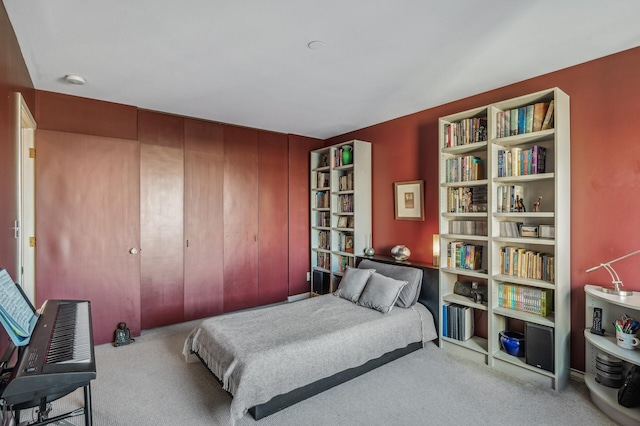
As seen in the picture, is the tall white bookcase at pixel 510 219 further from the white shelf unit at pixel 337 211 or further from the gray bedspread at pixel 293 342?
the white shelf unit at pixel 337 211

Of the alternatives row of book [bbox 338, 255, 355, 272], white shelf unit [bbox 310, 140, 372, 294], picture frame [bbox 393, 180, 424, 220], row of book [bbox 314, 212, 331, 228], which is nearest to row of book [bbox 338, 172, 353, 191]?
white shelf unit [bbox 310, 140, 372, 294]

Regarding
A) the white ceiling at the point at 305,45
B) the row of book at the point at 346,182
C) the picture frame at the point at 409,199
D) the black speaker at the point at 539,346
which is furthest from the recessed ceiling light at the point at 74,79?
the black speaker at the point at 539,346

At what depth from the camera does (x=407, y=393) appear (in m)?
2.50

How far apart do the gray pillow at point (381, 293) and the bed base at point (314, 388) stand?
0.43 metres

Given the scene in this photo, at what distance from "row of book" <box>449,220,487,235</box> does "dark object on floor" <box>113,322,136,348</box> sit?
3557 millimetres

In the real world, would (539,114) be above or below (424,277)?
above

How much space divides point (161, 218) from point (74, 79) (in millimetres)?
1613

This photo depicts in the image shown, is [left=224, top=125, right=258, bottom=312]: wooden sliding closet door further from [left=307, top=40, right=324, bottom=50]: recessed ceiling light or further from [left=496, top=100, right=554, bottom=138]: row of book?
[left=496, top=100, right=554, bottom=138]: row of book

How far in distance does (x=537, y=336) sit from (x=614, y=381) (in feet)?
1.66

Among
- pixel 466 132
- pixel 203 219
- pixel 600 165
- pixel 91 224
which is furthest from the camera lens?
pixel 203 219

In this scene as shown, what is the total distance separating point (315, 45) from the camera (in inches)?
91.3

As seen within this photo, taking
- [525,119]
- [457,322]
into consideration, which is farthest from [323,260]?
[525,119]

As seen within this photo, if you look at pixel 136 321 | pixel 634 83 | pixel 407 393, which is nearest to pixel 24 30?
pixel 136 321

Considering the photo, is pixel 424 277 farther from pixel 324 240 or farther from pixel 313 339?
pixel 324 240
